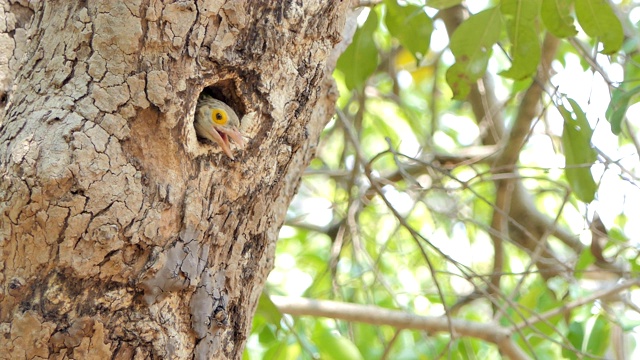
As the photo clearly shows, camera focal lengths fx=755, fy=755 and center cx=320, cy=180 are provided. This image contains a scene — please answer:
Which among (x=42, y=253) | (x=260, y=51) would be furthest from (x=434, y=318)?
(x=42, y=253)

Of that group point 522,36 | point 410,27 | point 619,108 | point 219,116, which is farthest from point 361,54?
point 219,116

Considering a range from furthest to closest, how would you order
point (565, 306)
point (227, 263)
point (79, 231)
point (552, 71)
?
point (552, 71) < point (565, 306) < point (227, 263) < point (79, 231)

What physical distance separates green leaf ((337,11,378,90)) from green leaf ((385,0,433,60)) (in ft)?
0.49

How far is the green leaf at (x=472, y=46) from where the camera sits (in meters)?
2.98

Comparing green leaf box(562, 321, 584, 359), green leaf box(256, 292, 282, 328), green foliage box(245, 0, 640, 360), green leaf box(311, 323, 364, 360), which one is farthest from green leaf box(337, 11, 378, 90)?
green leaf box(562, 321, 584, 359)

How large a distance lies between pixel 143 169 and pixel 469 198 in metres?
3.63

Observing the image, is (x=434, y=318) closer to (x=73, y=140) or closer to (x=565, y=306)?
(x=565, y=306)

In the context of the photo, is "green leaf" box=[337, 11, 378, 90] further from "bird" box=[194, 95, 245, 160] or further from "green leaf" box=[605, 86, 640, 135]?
"bird" box=[194, 95, 245, 160]

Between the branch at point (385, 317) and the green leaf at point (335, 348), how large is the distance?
16 centimetres

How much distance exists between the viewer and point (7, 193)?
5.74 ft

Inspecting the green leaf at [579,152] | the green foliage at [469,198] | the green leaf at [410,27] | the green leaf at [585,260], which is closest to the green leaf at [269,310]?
the green foliage at [469,198]

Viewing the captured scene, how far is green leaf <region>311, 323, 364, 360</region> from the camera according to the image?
3174 millimetres

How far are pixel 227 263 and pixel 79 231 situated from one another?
1.48 ft

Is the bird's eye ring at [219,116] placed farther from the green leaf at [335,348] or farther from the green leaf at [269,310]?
the green leaf at [335,348]
